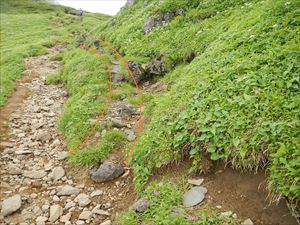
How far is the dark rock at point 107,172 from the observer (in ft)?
26.0

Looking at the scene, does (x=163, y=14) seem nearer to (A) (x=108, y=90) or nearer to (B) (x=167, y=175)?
(A) (x=108, y=90)

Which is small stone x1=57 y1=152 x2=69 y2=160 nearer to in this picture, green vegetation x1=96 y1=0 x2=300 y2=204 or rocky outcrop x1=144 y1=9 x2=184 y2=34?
green vegetation x1=96 y1=0 x2=300 y2=204

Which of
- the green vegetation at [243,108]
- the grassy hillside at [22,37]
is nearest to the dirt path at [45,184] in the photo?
the green vegetation at [243,108]

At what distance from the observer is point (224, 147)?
6098 mm

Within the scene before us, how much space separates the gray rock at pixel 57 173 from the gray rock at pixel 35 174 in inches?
10.1

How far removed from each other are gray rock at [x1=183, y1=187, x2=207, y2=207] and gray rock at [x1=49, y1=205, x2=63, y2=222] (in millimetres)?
2984

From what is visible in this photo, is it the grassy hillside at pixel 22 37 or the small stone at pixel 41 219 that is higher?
the grassy hillside at pixel 22 37

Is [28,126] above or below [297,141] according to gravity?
below

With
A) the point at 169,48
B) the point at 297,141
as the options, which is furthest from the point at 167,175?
the point at 169,48

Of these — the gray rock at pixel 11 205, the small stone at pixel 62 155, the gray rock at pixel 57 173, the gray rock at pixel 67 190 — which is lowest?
the gray rock at pixel 67 190

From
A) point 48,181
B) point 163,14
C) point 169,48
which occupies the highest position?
point 163,14

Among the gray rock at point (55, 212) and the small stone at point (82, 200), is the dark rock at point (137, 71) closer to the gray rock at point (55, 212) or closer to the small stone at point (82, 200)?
the small stone at point (82, 200)

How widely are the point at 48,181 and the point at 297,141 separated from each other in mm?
6233

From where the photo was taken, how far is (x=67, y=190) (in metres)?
7.79
